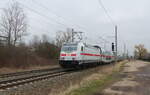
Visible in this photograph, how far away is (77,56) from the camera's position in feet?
73.7

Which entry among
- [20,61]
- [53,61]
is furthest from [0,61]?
[53,61]

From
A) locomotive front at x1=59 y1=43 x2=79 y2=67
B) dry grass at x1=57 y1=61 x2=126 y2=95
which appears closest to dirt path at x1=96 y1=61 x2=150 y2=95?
dry grass at x1=57 y1=61 x2=126 y2=95

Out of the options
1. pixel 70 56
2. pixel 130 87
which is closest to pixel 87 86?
pixel 130 87

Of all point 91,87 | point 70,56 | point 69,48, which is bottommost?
point 91,87

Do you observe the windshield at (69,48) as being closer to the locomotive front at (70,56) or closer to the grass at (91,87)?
the locomotive front at (70,56)

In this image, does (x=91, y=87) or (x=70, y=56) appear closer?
(x=91, y=87)

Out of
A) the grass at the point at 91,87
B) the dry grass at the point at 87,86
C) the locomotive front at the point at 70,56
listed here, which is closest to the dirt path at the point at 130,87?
A: the grass at the point at 91,87

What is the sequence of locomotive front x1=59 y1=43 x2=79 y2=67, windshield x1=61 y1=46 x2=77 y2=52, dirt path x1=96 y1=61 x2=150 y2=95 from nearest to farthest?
1. dirt path x1=96 y1=61 x2=150 y2=95
2. locomotive front x1=59 y1=43 x2=79 y2=67
3. windshield x1=61 y1=46 x2=77 y2=52

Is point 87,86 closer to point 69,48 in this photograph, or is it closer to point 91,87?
point 91,87

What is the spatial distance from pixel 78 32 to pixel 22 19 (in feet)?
36.8

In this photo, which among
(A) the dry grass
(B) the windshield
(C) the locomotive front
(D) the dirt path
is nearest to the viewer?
(D) the dirt path

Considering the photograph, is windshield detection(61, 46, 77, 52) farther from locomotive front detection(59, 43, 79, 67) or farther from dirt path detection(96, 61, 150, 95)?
dirt path detection(96, 61, 150, 95)

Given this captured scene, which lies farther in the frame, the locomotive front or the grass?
the locomotive front

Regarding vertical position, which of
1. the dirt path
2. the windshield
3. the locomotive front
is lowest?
the dirt path
